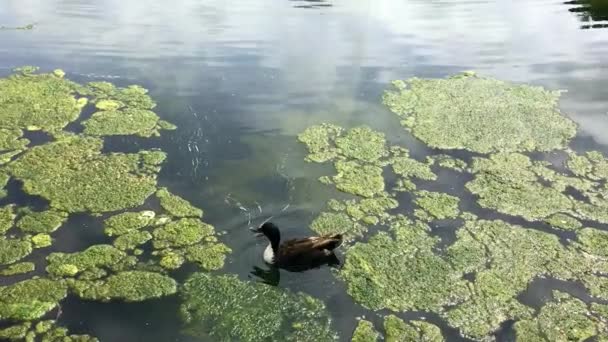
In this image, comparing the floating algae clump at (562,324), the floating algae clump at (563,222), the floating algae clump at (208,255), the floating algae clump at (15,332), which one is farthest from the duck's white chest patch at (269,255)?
the floating algae clump at (563,222)

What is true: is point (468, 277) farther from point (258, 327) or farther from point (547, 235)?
point (258, 327)

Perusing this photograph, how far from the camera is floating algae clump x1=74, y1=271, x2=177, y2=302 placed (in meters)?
5.17

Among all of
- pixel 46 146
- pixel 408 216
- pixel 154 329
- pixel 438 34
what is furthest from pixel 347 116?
pixel 438 34

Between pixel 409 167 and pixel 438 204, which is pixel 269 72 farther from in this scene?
pixel 438 204

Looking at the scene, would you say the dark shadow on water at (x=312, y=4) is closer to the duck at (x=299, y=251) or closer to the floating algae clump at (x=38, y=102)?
the floating algae clump at (x=38, y=102)

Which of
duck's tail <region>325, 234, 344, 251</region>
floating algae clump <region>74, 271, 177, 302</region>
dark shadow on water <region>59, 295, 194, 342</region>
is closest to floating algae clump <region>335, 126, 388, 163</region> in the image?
duck's tail <region>325, 234, 344, 251</region>

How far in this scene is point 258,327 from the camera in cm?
491

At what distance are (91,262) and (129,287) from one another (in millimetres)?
611

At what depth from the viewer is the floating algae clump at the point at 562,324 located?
4.87 m

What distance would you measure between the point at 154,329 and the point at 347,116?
5544 millimetres

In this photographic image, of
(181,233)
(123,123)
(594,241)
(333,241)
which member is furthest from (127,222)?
(594,241)

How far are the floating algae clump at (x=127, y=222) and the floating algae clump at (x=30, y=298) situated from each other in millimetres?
969

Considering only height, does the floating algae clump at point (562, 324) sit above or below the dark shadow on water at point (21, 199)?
below

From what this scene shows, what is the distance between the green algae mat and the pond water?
6.8 inches
